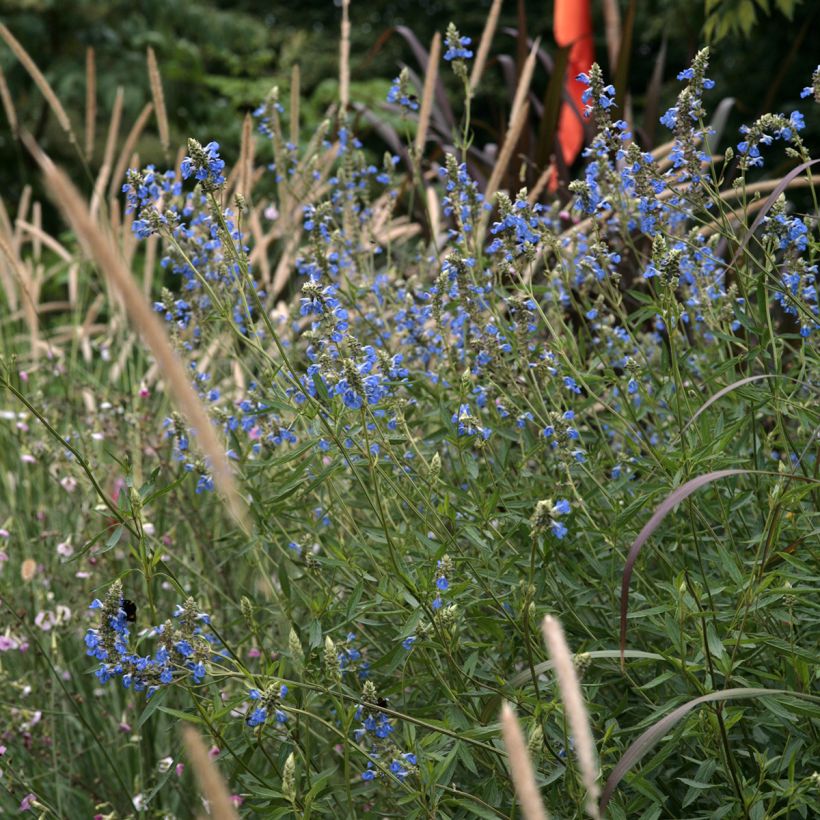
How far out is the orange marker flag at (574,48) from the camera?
20.2ft

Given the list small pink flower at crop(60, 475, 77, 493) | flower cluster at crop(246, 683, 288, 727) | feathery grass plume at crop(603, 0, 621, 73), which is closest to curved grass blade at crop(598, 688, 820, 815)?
flower cluster at crop(246, 683, 288, 727)

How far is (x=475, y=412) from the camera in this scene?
102 inches

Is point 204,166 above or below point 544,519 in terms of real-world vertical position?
above

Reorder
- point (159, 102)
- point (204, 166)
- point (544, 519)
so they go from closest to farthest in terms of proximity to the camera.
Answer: point (544, 519) < point (204, 166) < point (159, 102)

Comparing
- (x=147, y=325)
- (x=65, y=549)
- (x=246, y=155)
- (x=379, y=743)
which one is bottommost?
(x=65, y=549)

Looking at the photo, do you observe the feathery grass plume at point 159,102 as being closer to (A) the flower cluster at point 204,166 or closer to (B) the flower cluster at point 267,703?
(A) the flower cluster at point 204,166

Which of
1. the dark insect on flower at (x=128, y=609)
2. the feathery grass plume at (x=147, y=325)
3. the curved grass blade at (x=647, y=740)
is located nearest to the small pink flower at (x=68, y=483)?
the dark insect on flower at (x=128, y=609)

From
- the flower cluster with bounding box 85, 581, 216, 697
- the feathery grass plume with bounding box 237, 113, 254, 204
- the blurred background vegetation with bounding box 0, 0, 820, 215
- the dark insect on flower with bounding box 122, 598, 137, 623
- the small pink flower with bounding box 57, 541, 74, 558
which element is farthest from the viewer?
the blurred background vegetation with bounding box 0, 0, 820, 215

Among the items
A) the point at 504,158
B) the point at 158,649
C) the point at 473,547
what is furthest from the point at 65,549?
the point at 504,158

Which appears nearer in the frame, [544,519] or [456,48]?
[544,519]

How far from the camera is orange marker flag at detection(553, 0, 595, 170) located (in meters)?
6.17

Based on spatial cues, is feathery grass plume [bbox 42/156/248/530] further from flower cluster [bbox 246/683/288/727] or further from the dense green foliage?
flower cluster [bbox 246/683/288/727]

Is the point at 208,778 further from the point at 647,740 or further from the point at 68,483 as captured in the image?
the point at 68,483

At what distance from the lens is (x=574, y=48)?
648 cm
